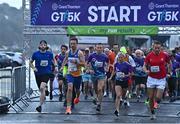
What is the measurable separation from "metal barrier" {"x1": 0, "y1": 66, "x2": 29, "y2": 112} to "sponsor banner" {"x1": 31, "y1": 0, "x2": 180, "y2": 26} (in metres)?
2.26

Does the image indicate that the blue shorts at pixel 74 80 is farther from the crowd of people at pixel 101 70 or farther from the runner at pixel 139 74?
the runner at pixel 139 74

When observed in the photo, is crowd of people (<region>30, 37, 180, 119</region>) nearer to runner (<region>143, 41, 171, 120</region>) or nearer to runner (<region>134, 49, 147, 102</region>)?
runner (<region>143, 41, 171, 120</region>)

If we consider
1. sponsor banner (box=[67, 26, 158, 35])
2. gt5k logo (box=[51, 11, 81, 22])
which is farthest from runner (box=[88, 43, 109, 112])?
gt5k logo (box=[51, 11, 81, 22])

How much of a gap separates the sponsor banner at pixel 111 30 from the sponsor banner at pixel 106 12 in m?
0.15

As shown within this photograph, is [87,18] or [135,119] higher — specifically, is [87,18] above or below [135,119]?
above

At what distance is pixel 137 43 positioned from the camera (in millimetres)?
42656

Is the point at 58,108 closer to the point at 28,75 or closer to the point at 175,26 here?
the point at 28,75

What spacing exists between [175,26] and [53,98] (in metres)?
4.80

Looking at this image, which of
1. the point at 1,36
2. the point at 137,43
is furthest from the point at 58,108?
the point at 1,36

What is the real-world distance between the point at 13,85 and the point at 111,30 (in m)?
4.28

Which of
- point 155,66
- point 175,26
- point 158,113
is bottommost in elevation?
point 158,113

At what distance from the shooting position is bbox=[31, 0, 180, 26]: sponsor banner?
1634cm

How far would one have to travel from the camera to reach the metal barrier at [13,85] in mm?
14031

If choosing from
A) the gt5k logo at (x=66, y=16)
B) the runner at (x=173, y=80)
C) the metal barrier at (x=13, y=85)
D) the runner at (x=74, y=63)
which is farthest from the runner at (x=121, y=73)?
the runner at (x=173, y=80)
